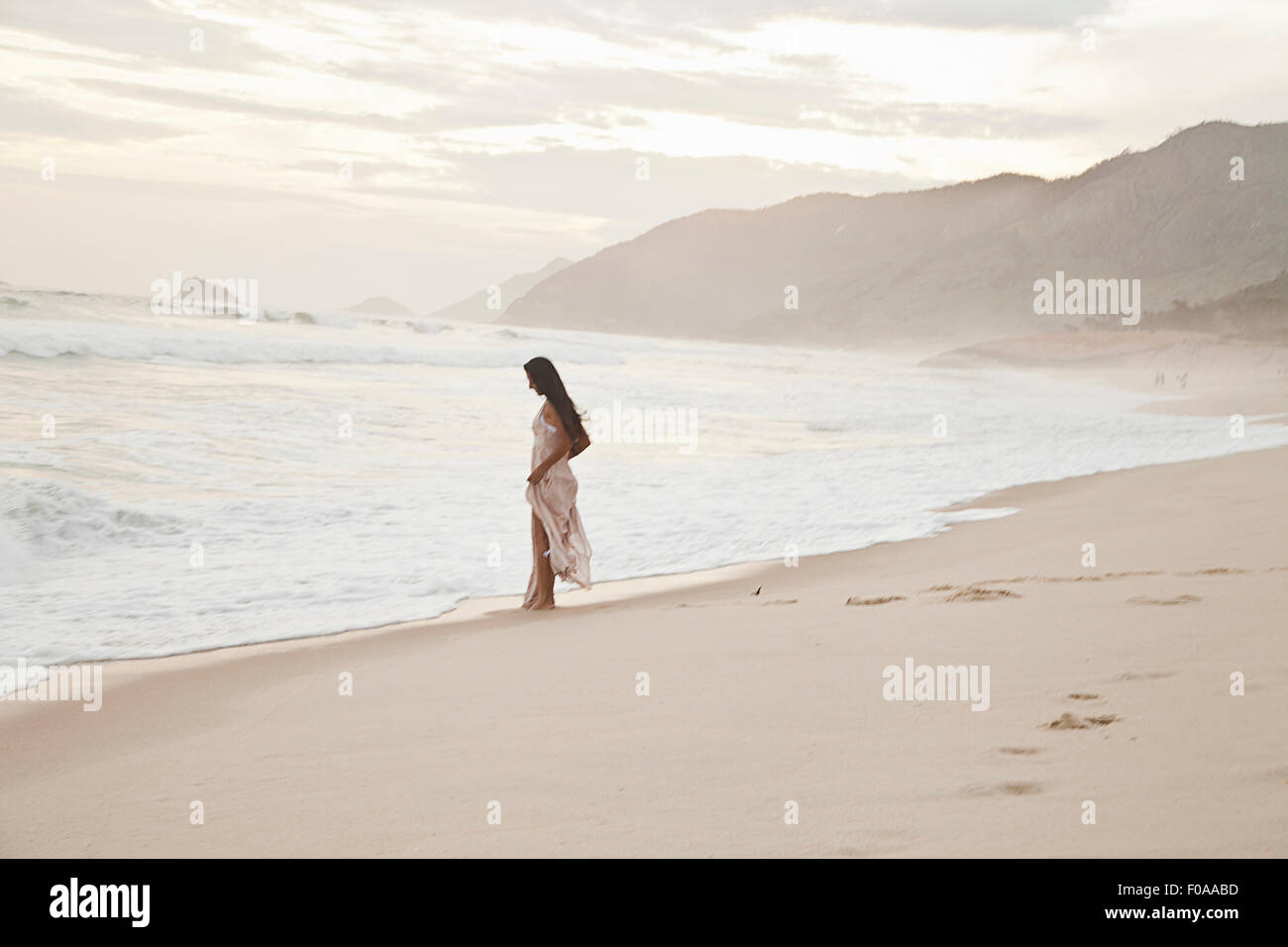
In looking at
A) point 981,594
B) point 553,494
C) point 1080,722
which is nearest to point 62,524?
point 553,494

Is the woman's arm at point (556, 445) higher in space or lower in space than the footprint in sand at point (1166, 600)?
higher

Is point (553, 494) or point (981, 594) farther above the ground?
point (553, 494)

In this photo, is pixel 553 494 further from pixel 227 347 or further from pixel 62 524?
pixel 227 347

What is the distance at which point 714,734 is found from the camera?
4230mm

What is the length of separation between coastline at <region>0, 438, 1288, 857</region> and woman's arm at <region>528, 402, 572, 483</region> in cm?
97

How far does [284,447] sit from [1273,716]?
13.0 meters

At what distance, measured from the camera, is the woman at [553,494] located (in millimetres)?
7637

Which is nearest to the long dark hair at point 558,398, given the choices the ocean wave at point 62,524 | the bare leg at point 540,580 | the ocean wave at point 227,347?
the bare leg at point 540,580

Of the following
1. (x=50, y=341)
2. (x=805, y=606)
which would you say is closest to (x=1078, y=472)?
(x=805, y=606)

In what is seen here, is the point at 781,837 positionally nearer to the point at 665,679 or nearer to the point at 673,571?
the point at 665,679

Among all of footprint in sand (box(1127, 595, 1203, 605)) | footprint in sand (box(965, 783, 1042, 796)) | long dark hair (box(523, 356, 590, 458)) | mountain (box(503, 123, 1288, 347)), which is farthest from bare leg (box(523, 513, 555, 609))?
mountain (box(503, 123, 1288, 347))

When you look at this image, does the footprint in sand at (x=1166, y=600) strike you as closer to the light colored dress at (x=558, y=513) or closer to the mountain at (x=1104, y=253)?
the light colored dress at (x=558, y=513)

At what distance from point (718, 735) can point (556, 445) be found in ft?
12.6

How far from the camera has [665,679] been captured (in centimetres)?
517
